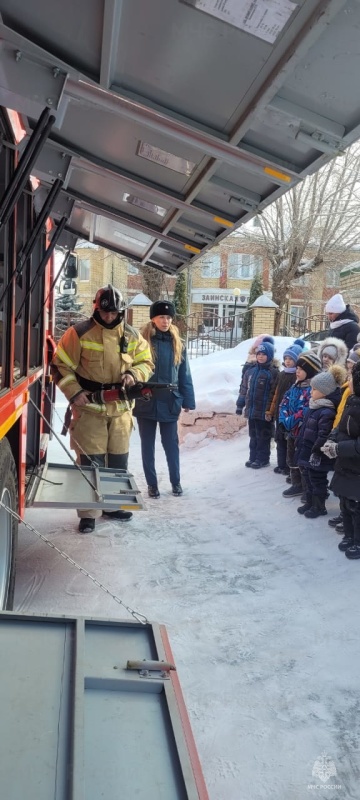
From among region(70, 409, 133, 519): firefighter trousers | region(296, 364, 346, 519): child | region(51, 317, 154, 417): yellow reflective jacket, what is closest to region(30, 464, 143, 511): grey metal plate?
region(70, 409, 133, 519): firefighter trousers

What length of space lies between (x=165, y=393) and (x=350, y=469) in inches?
91.5

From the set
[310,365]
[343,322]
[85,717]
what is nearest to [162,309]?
[310,365]

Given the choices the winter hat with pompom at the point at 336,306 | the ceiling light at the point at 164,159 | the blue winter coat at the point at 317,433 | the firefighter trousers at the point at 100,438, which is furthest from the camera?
the winter hat with pompom at the point at 336,306

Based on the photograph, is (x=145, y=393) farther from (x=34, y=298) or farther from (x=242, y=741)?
(x=242, y=741)

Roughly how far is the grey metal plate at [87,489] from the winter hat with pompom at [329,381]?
6.44ft

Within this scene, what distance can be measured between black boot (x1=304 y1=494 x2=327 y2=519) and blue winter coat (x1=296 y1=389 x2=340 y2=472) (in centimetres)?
30

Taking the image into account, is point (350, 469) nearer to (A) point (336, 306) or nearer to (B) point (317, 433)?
(B) point (317, 433)

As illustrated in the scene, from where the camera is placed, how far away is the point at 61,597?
3.89 metres

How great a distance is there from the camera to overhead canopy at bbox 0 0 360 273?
179 centimetres

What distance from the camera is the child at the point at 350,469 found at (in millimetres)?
4605

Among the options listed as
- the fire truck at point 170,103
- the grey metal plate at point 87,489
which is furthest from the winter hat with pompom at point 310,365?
the fire truck at point 170,103

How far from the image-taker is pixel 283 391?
7207 millimetres

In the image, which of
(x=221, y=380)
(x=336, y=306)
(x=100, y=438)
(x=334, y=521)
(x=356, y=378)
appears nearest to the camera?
(x=356, y=378)

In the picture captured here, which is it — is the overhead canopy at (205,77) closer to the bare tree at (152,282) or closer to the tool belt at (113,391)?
the tool belt at (113,391)
